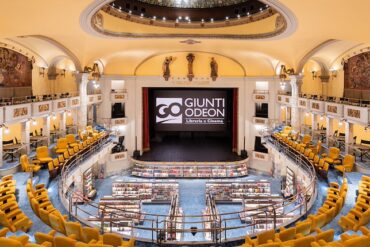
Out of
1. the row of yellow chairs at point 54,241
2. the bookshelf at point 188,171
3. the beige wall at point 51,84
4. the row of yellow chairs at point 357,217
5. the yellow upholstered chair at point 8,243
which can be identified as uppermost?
the beige wall at point 51,84

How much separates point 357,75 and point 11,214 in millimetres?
20298

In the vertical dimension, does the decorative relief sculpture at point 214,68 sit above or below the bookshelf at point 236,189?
above

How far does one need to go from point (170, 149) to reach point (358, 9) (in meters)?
19.3

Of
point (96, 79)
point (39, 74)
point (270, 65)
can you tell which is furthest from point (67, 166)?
point (270, 65)

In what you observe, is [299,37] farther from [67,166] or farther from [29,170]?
[29,170]

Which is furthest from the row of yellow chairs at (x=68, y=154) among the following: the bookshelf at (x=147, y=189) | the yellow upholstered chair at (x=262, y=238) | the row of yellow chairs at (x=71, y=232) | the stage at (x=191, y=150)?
the yellow upholstered chair at (x=262, y=238)

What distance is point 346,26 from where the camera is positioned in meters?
12.4

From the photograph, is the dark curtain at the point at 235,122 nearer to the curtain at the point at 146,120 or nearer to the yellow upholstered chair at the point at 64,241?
the curtain at the point at 146,120

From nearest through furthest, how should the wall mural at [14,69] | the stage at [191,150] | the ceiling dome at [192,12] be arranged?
the wall mural at [14,69]
the ceiling dome at [192,12]
the stage at [191,150]

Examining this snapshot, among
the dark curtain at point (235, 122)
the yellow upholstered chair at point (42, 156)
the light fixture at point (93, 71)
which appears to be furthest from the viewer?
the dark curtain at point (235, 122)

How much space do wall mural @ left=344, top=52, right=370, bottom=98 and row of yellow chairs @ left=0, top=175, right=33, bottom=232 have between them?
63.7 feet

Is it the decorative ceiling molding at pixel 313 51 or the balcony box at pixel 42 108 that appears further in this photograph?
the decorative ceiling molding at pixel 313 51

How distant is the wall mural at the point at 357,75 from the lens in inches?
786

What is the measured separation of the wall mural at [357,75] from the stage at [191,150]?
9.42 m
